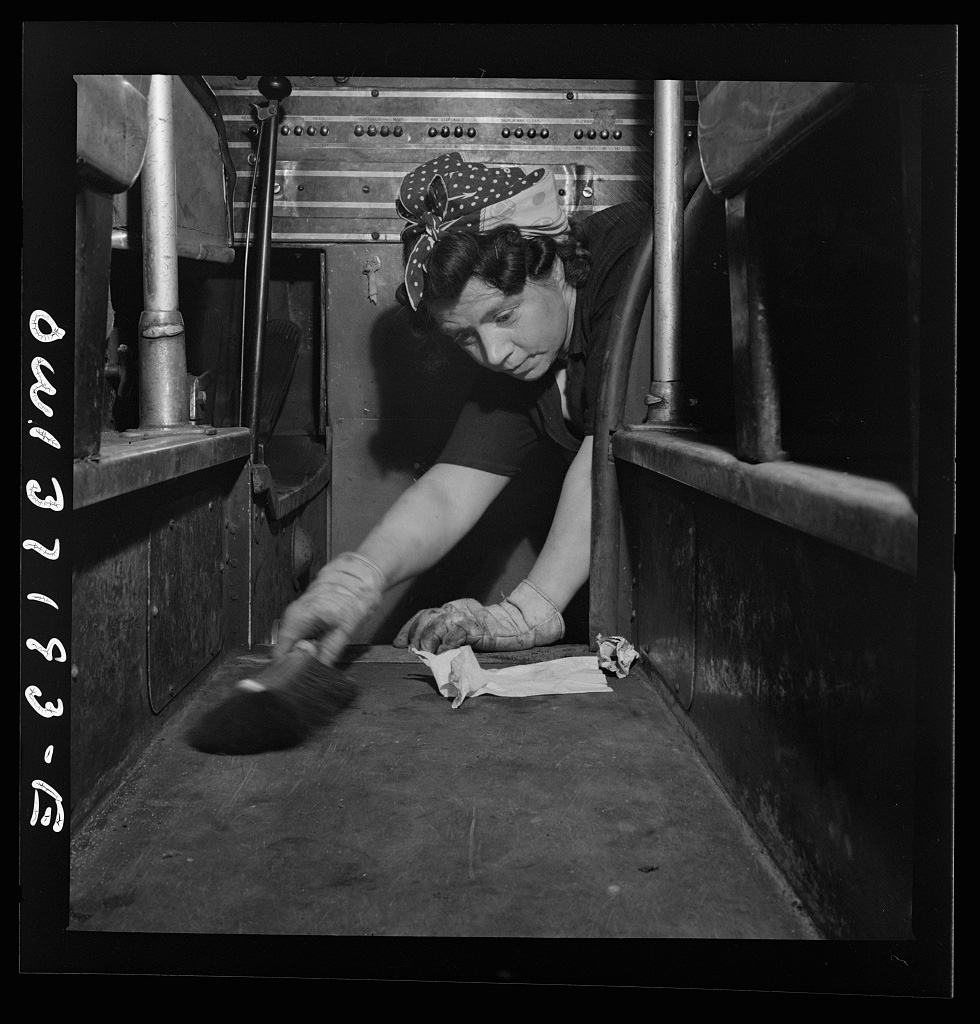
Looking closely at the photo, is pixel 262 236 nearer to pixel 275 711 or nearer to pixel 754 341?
pixel 275 711

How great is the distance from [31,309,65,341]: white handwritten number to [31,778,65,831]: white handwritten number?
0.41 meters

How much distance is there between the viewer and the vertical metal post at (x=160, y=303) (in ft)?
4.75

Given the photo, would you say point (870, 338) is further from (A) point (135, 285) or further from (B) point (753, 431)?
(A) point (135, 285)

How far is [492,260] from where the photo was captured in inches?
70.4

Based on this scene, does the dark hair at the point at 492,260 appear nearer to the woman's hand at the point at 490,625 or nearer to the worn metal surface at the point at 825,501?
the woman's hand at the point at 490,625

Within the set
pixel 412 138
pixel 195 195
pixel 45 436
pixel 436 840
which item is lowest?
pixel 436 840

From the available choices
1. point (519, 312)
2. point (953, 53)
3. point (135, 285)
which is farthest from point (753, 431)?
point (135, 285)

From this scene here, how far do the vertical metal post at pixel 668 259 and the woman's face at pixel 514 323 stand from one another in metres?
0.38

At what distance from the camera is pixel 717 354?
5.09ft

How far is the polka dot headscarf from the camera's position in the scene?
177 centimetres

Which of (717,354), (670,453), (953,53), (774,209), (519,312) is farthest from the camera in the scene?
(519,312)

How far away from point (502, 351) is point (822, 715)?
48.8 inches

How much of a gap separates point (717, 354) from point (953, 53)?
0.78 meters

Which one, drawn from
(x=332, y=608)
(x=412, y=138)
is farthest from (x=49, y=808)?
(x=412, y=138)
